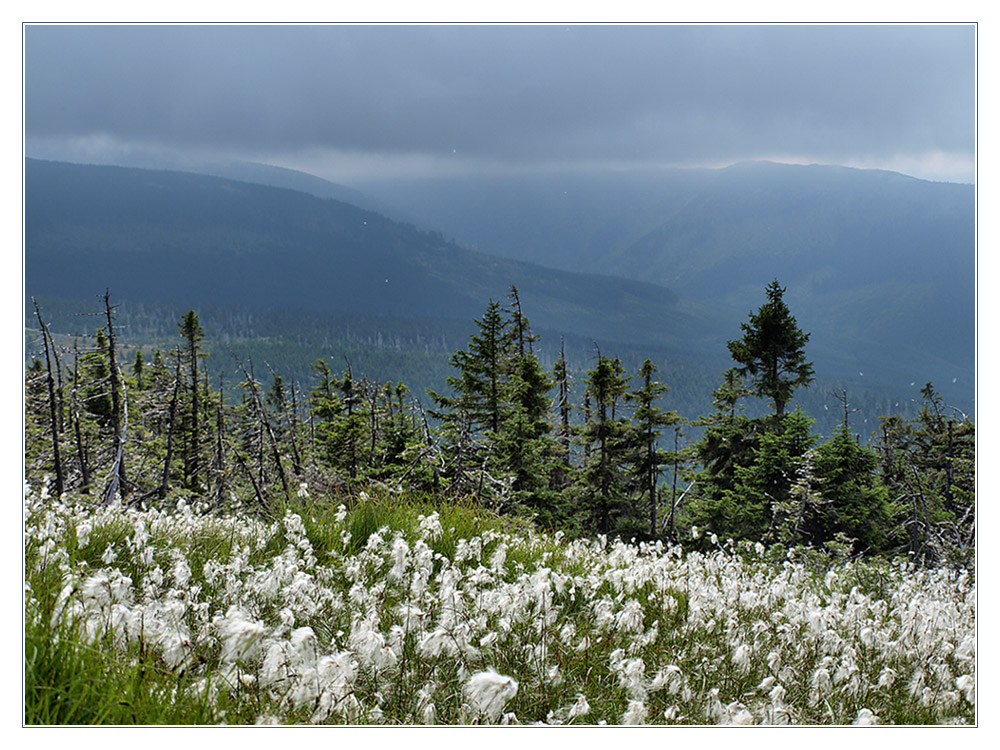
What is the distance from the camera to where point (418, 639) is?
3.72 metres

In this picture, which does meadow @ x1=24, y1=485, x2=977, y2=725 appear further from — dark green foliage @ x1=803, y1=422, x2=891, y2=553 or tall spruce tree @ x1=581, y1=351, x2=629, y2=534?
tall spruce tree @ x1=581, y1=351, x2=629, y2=534

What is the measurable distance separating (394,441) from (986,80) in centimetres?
1676

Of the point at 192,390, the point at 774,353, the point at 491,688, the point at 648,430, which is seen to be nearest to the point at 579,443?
the point at 648,430

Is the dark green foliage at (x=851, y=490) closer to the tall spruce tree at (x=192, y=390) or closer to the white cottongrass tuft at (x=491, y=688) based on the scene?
the white cottongrass tuft at (x=491, y=688)

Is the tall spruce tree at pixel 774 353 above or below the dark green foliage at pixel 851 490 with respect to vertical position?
above

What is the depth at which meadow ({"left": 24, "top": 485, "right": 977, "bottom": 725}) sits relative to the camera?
2.97 meters

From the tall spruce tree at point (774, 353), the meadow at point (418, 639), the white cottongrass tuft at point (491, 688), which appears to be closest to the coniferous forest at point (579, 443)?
the tall spruce tree at point (774, 353)

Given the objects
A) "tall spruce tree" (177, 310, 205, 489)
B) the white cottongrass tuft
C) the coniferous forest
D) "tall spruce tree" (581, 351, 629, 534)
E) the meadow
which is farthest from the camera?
"tall spruce tree" (581, 351, 629, 534)

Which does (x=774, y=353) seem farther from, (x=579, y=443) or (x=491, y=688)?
(x=491, y=688)

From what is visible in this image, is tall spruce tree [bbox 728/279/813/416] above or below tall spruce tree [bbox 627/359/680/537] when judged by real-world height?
above

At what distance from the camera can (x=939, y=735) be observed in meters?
4.32

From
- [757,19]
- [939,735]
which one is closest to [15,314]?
[757,19]

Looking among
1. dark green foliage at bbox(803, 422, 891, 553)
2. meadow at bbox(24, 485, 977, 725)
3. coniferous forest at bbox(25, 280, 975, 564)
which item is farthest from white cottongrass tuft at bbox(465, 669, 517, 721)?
dark green foliage at bbox(803, 422, 891, 553)

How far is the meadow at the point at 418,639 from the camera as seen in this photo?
2.97 m
